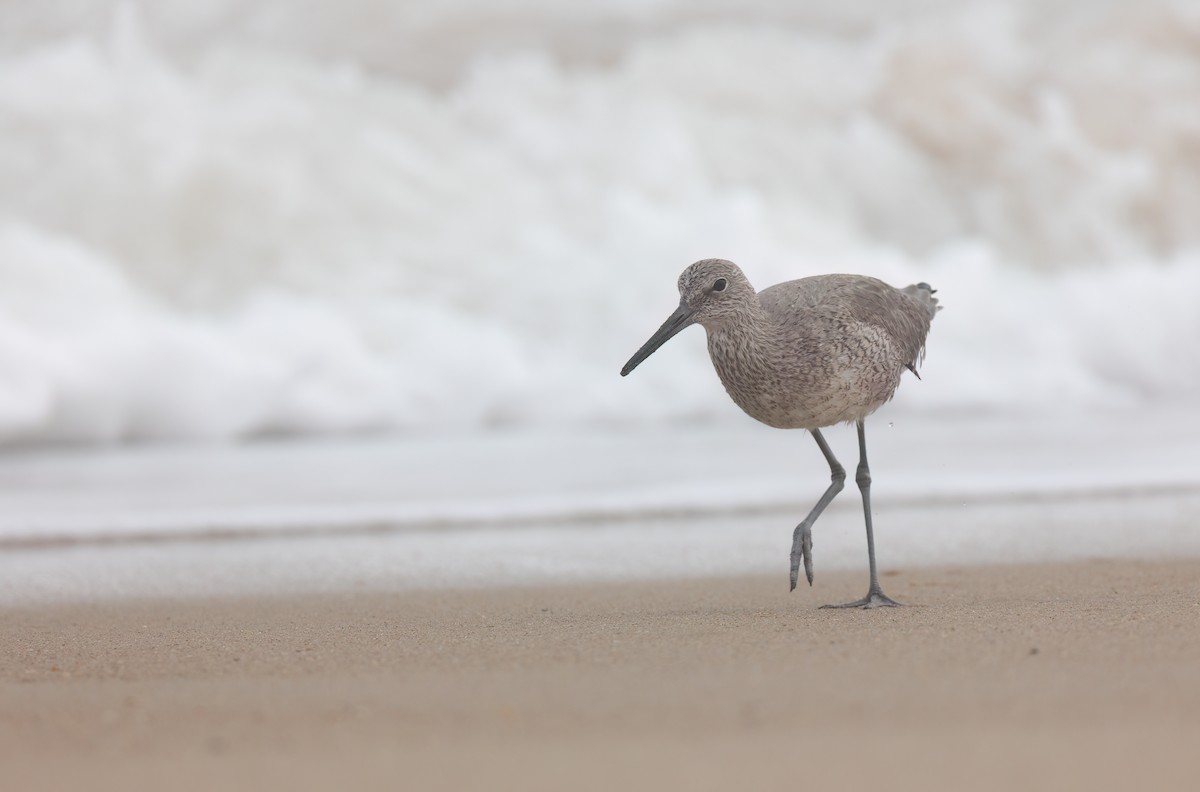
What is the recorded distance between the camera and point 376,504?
771cm

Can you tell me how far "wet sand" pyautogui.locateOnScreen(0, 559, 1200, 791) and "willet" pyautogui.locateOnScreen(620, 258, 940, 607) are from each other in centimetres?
71

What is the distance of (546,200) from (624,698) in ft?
33.2

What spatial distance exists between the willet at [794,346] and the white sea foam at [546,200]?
5.78 metres

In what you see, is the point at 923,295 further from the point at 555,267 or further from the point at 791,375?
the point at 555,267

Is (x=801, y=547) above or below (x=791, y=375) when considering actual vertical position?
below

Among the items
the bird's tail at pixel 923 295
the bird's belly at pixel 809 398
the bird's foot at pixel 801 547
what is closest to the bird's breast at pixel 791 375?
the bird's belly at pixel 809 398

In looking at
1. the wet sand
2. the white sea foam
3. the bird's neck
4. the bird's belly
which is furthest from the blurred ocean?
the wet sand

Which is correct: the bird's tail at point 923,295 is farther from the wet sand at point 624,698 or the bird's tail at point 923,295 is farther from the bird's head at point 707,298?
the wet sand at point 624,698

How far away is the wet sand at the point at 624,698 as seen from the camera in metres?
2.48

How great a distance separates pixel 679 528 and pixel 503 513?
1.01 meters

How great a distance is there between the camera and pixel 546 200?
1280cm

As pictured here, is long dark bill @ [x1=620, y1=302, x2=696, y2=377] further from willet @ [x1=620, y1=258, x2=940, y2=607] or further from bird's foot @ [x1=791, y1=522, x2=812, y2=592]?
bird's foot @ [x1=791, y1=522, x2=812, y2=592]

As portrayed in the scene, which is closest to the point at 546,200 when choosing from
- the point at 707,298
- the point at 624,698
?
the point at 707,298

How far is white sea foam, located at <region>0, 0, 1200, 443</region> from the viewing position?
35.8 feet
